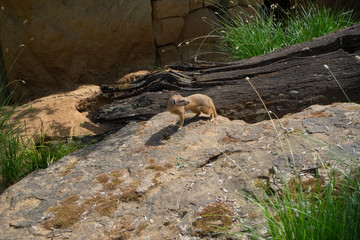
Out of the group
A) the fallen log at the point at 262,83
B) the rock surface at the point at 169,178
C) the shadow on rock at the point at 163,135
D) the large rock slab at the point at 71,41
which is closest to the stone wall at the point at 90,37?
the large rock slab at the point at 71,41

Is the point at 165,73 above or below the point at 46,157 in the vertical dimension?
above

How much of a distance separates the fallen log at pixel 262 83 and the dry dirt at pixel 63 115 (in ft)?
2.13

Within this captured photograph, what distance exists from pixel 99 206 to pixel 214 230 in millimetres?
1097

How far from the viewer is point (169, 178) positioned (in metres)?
3.07

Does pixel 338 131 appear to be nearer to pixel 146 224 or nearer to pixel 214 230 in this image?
pixel 214 230

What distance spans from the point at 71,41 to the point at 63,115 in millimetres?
2418

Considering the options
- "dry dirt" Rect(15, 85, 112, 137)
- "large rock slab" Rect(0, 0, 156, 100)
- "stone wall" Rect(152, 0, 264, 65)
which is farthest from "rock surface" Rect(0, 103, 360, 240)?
"stone wall" Rect(152, 0, 264, 65)

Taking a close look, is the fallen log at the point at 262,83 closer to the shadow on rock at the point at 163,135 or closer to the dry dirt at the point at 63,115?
the dry dirt at the point at 63,115

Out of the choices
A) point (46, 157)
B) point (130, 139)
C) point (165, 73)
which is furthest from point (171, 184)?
point (165, 73)

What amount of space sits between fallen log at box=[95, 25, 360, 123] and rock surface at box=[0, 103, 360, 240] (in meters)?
0.59

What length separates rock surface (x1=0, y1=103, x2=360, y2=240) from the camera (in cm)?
254

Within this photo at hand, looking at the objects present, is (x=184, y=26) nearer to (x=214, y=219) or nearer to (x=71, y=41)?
(x=71, y=41)

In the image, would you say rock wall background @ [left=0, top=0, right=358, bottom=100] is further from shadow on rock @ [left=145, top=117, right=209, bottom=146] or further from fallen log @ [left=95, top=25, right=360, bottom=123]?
shadow on rock @ [left=145, top=117, right=209, bottom=146]

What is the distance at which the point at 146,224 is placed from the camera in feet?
8.35
